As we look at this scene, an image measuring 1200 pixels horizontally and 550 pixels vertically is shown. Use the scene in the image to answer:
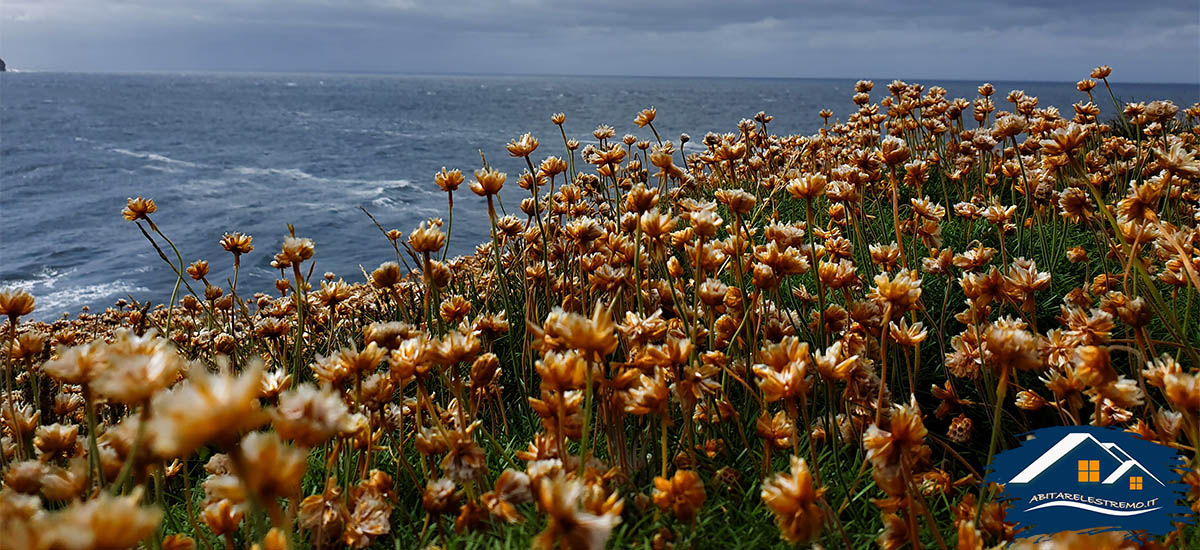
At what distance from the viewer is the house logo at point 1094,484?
50.3 inches

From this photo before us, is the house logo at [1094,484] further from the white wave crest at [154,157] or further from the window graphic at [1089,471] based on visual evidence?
the white wave crest at [154,157]

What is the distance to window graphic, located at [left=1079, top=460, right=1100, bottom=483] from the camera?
1.32 m

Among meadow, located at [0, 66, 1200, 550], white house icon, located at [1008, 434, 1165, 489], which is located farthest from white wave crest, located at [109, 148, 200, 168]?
white house icon, located at [1008, 434, 1165, 489]

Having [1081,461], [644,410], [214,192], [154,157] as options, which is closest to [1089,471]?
[1081,461]

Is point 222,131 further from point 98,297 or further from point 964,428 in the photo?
point 964,428

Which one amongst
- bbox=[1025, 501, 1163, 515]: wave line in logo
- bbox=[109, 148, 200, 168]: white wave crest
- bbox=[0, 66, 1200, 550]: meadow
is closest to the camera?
bbox=[0, 66, 1200, 550]: meadow

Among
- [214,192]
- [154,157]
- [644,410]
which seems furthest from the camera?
[154,157]

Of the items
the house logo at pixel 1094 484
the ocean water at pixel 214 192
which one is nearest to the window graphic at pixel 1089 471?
the house logo at pixel 1094 484

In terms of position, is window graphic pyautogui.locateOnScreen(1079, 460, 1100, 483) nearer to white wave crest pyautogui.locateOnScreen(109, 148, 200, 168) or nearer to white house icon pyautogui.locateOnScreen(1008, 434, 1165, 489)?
white house icon pyautogui.locateOnScreen(1008, 434, 1165, 489)

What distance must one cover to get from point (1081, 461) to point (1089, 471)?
2 cm

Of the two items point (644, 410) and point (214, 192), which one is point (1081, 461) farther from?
point (214, 192)

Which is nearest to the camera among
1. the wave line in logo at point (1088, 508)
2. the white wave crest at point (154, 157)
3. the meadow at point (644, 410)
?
the meadow at point (644, 410)

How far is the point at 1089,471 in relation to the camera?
133cm

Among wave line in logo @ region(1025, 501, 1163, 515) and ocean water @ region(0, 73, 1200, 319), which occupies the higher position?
wave line in logo @ region(1025, 501, 1163, 515)
